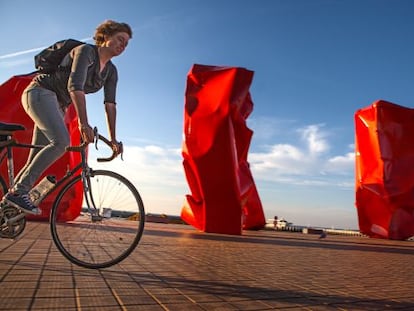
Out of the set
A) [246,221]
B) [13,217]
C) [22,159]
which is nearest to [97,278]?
[13,217]

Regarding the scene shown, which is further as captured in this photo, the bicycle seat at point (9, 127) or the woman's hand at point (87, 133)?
the bicycle seat at point (9, 127)

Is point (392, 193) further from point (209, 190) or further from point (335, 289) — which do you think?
point (335, 289)

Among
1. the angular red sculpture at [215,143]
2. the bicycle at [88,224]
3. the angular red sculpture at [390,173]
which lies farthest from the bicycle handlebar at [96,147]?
the angular red sculpture at [390,173]

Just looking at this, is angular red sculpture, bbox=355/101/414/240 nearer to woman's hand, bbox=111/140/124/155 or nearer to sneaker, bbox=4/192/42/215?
woman's hand, bbox=111/140/124/155

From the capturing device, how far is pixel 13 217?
313 cm

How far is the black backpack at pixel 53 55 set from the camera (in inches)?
129

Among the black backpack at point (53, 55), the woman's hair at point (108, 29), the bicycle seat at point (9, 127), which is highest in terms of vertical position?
the woman's hair at point (108, 29)

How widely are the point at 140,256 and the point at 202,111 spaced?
21.6ft

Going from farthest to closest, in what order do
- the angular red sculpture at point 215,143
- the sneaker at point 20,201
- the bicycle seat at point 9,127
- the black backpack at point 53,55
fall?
the angular red sculpture at point 215,143 < the bicycle seat at point 9,127 < the black backpack at point 53,55 < the sneaker at point 20,201

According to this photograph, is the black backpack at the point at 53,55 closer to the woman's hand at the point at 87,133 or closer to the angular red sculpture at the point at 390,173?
the woman's hand at the point at 87,133

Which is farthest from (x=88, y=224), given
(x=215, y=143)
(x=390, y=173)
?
(x=390, y=173)

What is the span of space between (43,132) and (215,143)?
727 cm

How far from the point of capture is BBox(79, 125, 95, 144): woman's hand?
312cm

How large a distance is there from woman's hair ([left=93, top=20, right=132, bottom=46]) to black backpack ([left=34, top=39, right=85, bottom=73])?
193 millimetres
